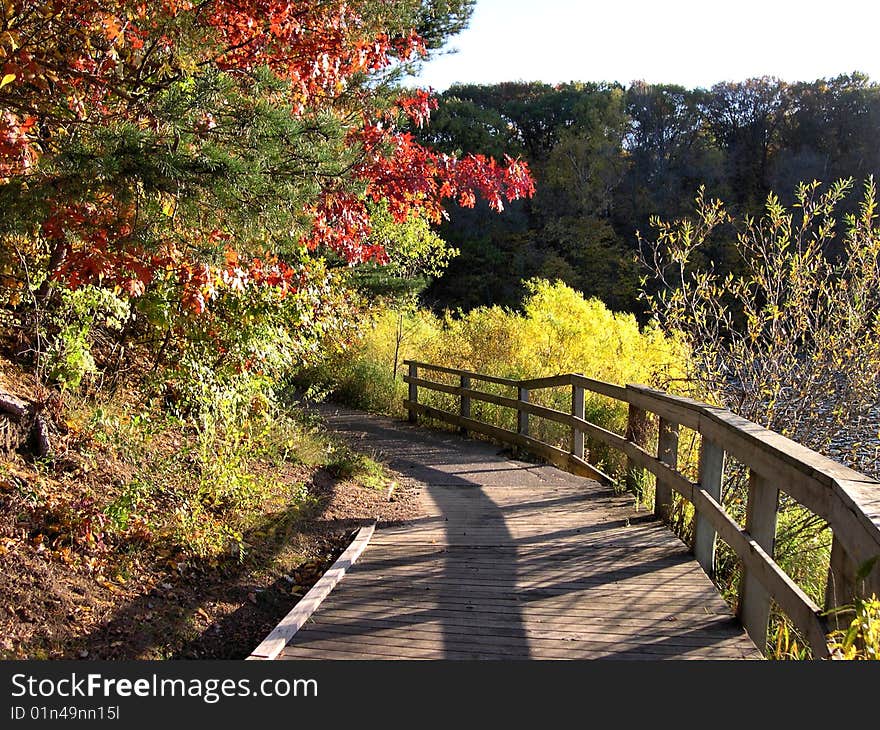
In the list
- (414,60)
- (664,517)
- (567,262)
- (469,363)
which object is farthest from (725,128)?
(664,517)

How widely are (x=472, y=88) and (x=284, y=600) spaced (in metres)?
47.0

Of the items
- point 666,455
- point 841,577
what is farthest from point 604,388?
point 841,577

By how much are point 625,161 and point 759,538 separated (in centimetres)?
3854

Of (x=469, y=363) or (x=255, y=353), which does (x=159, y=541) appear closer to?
(x=255, y=353)

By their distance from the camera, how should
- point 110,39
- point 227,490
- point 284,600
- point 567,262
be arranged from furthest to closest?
1. point 567,262
2. point 227,490
3. point 284,600
4. point 110,39

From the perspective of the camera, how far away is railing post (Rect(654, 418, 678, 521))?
18.7ft

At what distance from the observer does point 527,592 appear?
4477mm

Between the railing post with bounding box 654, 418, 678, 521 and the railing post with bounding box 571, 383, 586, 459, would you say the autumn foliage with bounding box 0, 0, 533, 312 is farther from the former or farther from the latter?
the railing post with bounding box 571, 383, 586, 459

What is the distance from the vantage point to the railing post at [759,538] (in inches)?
143

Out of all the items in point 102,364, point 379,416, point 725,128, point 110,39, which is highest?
point 725,128

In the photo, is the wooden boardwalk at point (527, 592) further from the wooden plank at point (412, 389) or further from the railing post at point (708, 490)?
the wooden plank at point (412, 389)

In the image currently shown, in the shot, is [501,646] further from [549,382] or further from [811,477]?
[549,382]

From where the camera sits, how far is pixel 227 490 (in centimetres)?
566

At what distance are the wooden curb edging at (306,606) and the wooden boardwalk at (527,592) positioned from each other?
0.06 m
